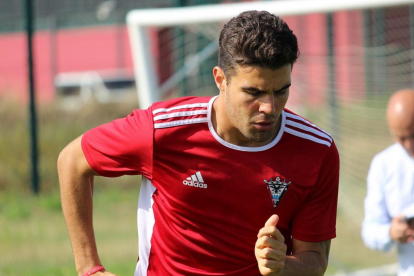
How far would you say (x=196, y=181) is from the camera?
3248mm

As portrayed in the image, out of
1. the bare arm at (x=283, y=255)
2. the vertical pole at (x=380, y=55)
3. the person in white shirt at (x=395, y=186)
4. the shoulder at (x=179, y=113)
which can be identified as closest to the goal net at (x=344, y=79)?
the vertical pole at (x=380, y=55)

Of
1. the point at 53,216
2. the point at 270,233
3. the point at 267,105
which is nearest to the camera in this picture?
the point at 270,233

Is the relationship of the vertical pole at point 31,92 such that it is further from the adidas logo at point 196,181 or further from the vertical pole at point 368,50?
the adidas logo at point 196,181

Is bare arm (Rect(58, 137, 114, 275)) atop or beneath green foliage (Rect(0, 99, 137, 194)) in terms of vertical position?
atop

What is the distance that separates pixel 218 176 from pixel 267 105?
1.42 feet

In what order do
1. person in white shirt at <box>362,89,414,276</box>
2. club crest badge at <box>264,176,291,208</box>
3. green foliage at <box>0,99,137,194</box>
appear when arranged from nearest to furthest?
1. club crest badge at <box>264,176,291,208</box>
2. person in white shirt at <box>362,89,414,276</box>
3. green foliage at <box>0,99,137,194</box>

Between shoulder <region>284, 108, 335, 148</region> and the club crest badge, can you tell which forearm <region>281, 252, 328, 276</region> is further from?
shoulder <region>284, 108, 335, 148</region>

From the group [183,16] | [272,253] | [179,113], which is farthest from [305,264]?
[183,16]

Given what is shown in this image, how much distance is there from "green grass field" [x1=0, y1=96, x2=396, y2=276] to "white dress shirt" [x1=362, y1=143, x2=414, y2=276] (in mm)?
2477

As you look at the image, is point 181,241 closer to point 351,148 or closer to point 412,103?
point 412,103

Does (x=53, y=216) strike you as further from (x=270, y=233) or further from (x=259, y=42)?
(x=270, y=233)

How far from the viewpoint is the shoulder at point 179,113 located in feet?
10.6

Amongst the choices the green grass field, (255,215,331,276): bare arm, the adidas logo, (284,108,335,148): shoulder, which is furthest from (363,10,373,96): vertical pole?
the adidas logo

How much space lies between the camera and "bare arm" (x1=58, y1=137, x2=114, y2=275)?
330cm
